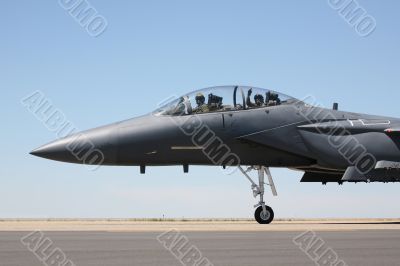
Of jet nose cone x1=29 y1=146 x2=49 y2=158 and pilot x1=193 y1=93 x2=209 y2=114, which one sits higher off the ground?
pilot x1=193 y1=93 x2=209 y2=114

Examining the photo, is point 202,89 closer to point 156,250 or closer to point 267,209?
point 267,209

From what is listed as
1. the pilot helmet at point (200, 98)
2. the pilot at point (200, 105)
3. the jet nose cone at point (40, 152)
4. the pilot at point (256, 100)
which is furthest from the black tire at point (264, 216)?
the jet nose cone at point (40, 152)

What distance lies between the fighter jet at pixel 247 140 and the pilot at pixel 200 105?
30 mm

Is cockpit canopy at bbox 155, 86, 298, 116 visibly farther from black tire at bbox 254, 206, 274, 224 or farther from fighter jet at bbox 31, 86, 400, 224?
black tire at bbox 254, 206, 274, 224

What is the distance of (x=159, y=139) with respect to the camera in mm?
20047

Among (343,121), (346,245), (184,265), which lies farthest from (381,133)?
(184,265)

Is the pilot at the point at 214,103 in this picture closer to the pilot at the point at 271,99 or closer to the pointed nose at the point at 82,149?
the pilot at the point at 271,99

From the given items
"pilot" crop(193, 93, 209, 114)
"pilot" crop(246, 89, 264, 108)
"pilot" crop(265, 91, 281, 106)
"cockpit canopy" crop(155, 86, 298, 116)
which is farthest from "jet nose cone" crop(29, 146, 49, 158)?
"pilot" crop(265, 91, 281, 106)

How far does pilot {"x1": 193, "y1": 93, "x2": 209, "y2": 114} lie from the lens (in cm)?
2041

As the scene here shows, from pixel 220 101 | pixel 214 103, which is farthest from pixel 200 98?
pixel 220 101

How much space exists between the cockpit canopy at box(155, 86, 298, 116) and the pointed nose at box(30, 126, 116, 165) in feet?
6.46

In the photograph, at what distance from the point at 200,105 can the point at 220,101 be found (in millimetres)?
658

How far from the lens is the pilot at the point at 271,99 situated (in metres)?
21.1

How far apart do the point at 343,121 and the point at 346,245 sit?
12.1m
